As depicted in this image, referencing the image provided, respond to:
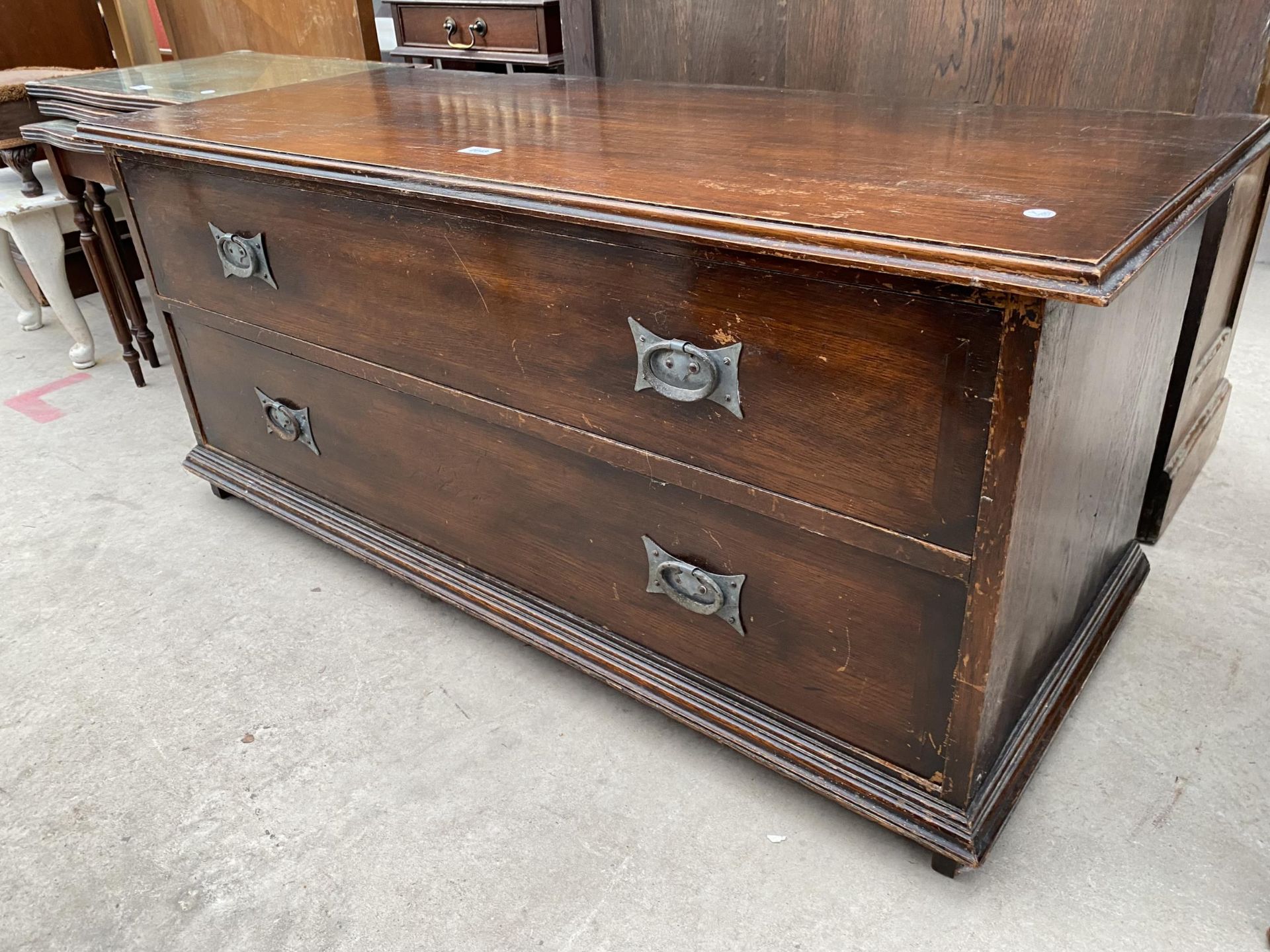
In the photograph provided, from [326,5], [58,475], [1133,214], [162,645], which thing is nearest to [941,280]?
[1133,214]

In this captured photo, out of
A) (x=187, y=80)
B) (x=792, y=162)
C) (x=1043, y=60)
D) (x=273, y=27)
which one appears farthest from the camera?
(x=273, y=27)

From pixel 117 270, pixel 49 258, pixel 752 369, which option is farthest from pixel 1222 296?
pixel 49 258

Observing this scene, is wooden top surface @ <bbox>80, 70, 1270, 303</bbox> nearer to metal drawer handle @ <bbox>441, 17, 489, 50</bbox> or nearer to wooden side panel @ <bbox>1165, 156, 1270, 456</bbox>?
wooden side panel @ <bbox>1165, 156, 1270, 456</bbox>

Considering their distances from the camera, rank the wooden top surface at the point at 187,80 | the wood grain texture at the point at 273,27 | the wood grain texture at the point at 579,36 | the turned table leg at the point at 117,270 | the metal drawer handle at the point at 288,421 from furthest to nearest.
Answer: the wood grain texture at the point at 273,27
the turned table leg at the point at 117,270
the wooden top surface at the point at 187,80
the wood grain texture at the point at 579,36
the metal drawer handle at the point at 288,421

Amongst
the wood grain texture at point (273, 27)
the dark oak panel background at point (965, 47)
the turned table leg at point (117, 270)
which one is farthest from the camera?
the wood grain texture at point (273, 27)

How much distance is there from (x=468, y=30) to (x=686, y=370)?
1.91 meters

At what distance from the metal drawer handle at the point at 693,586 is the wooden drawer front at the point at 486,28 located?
173cm

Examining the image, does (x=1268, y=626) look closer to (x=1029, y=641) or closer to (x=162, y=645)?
(x=1029, y=641)

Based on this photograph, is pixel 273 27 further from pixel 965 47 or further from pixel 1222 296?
pixel 1222 296

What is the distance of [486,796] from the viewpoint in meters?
1.37

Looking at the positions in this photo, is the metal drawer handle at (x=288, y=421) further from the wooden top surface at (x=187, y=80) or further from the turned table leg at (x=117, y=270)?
the turned table leg at (x=117, y=270)

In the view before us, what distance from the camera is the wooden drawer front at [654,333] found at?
0.96m

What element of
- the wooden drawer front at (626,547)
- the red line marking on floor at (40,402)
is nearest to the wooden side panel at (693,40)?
the wooden drawer front at (626,547)

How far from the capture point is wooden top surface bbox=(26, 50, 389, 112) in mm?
2229
